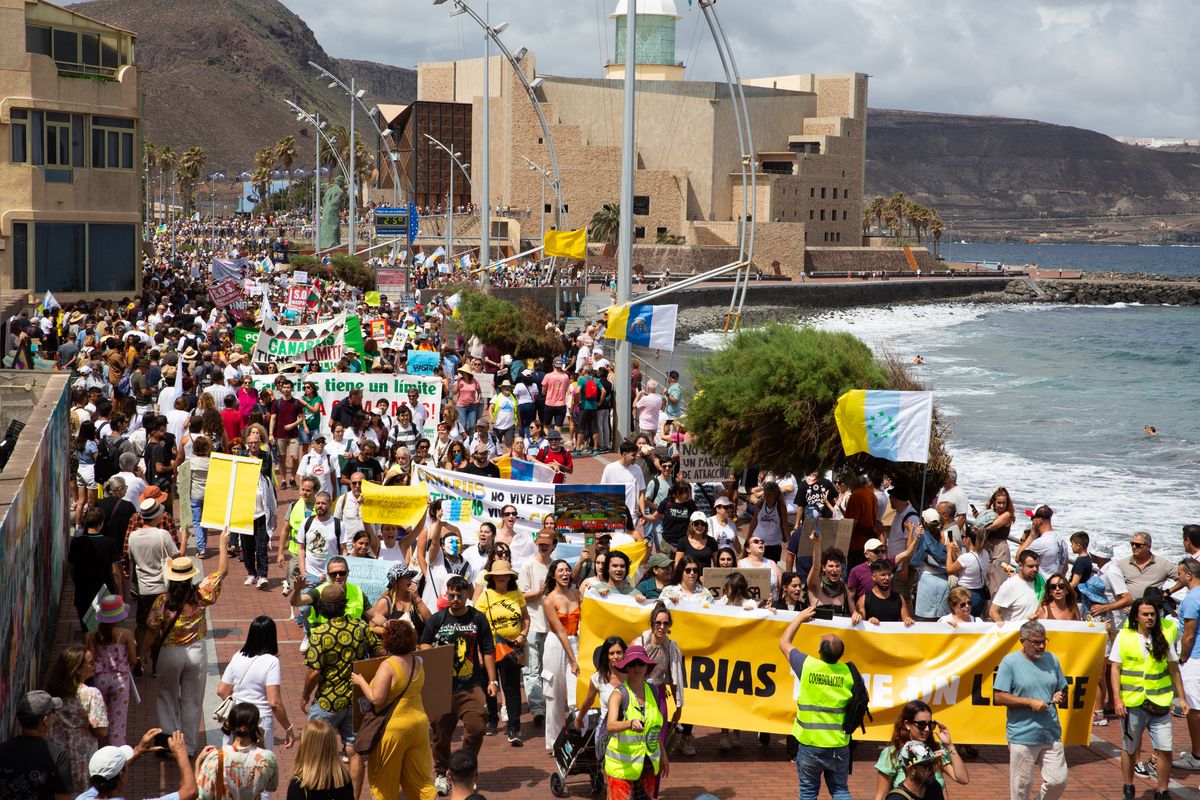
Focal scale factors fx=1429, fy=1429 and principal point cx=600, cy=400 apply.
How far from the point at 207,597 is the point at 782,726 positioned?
3987 millimetres

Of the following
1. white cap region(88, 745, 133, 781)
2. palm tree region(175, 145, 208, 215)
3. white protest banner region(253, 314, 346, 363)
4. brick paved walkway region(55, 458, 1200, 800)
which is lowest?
brick paved walkway region(55, 458, 1200, 800)

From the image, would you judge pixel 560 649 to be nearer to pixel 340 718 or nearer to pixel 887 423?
pixel 340 718

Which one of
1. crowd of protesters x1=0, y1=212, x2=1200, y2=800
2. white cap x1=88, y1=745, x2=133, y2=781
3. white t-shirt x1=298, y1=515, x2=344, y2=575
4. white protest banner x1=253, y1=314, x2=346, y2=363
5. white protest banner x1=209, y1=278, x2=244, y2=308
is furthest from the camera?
white protest banner x1=209, y1=278, x2=244, y2=308

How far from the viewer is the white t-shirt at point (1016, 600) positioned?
1055 cm

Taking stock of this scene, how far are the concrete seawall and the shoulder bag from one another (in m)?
72.6

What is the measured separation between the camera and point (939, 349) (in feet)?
237

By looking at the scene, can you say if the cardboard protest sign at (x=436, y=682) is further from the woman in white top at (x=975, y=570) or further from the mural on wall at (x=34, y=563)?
the woman in white top at (x=975, y=570)

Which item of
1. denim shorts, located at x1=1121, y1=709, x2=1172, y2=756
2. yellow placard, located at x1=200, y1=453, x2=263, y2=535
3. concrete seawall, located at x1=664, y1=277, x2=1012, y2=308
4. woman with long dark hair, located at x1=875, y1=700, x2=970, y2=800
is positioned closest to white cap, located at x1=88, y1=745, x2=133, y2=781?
woman with long dark hair, located at x1=875, y1=700, x2=970, y2=800

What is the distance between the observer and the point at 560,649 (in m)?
9.84

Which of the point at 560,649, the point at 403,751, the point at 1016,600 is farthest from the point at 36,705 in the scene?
the point at 1016,600

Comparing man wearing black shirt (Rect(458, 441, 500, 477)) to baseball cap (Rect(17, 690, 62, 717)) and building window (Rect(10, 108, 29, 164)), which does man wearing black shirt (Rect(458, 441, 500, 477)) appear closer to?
baseball cap (Rect(17, 690, 62, 717))

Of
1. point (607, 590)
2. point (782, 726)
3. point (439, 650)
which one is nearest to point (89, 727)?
point (439, 650)

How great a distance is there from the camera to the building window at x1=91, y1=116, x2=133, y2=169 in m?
39.5

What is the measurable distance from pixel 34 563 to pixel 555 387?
41.3ft
